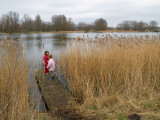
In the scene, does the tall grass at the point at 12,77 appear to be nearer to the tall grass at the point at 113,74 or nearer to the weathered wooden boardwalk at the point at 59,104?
the weathered wooden boardwalk at the point at 59,104

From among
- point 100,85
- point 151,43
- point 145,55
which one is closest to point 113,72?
point 100,85

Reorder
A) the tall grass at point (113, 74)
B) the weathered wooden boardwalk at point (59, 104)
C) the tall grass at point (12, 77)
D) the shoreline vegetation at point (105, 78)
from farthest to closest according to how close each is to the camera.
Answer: the tall grass at point (113, 74) < the weathered wooden boardwalk at point (59, 104) < the shoreline vegetation at point (105, 78) < the tall grass at point (12, 77)

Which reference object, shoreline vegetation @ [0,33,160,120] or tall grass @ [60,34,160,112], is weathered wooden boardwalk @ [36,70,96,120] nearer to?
shoreline vegetation @ [0,33,160,120]

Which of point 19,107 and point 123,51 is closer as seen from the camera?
point 19,107

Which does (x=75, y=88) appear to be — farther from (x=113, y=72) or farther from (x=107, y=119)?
(x=107, y=119)

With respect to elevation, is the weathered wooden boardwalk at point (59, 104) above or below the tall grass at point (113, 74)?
below

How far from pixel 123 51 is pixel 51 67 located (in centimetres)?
257

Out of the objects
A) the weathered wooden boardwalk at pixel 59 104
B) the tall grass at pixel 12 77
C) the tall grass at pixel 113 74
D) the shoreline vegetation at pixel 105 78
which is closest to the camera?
the tall grass at pixel 12 77

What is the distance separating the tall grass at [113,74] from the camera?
117 inches

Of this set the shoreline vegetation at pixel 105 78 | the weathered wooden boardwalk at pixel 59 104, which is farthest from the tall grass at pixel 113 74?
the weathered wooden boardwalk at pixel 59 104

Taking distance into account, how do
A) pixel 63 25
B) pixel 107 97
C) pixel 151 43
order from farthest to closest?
pixel 63 25 → pixel 151 43 → pixel 107 97

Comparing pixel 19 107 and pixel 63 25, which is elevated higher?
pixel 63 25

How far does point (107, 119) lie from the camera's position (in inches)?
94.6

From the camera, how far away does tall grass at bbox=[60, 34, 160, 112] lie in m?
2.98
